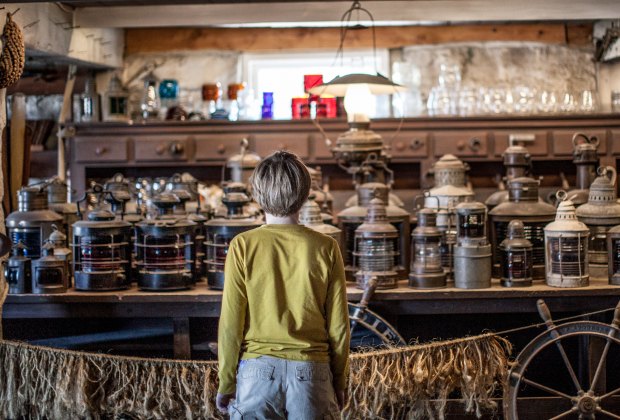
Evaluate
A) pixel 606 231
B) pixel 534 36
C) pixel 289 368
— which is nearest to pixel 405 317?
pixel 606 231

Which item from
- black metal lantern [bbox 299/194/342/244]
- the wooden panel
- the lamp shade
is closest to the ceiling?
the wooden panel

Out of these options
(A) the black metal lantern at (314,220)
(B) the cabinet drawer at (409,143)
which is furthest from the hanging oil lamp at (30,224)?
(B) the cabinet drawer at (409,143)

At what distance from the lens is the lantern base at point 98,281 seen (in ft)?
13.8

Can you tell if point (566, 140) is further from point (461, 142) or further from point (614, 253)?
point (614, 253)

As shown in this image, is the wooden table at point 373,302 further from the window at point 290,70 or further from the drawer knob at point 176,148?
the window at point 290,70

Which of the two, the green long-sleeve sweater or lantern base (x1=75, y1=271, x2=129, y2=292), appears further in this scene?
lantern base (x1=75, y1=271, x2=129, y2=292)

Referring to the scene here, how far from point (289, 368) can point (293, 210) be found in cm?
47

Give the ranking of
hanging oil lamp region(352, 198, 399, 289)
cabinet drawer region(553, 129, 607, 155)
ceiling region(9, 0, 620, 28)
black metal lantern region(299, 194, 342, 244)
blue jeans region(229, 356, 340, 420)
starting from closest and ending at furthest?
blue jeans region(229, 356, 340, 420) < hanging oil lamp region(352, 198, 399, 289) < black metal lantern region(299, 194, 342, 244) < ceiling region(9, 0, 620, 28) < cabinet drawer region(553, 129, 607, 155)

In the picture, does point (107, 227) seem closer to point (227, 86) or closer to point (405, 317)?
point (405, 317)

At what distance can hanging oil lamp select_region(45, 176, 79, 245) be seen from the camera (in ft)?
15.8

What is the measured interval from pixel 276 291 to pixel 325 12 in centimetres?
453

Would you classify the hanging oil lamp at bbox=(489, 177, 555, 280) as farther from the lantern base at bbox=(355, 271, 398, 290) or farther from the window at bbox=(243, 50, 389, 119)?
the window at bbox=(243, 50, 389, 119)

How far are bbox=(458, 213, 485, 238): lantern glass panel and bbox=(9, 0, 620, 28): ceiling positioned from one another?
299cm

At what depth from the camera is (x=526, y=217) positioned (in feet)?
14.4
